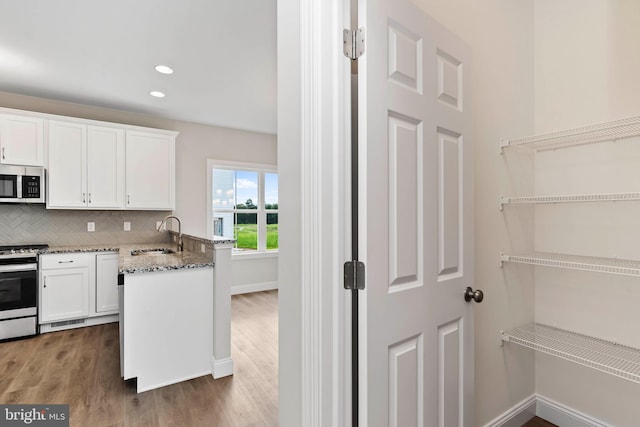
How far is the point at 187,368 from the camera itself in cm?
252

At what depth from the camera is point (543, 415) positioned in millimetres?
1956

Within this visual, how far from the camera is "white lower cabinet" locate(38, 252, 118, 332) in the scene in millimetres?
3463

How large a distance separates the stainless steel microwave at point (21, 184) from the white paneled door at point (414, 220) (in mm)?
4066

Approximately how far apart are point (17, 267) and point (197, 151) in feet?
8.30

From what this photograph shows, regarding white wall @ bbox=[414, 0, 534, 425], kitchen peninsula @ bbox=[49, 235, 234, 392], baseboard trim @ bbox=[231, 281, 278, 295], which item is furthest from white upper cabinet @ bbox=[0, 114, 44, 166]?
white wall @ bbox=[414, 0, 534, 425]

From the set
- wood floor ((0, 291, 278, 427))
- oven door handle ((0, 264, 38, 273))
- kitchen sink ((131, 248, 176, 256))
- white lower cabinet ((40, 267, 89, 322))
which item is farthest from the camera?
kitchen sink ((131, 248, 176, 256))

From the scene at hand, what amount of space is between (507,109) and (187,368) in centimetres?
287

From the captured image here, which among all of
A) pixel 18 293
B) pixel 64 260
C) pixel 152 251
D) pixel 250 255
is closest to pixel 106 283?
pixel 64 260

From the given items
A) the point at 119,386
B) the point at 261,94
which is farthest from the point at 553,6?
the point at 119,386

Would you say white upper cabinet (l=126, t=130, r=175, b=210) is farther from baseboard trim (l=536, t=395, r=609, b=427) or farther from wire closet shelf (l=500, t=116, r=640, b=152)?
baseboard trim (l=536, t=395, r=609, b=427)

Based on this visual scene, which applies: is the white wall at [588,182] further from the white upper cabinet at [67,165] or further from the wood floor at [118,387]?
the white upper cabinet at [67,165]

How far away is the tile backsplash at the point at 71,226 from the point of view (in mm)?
3705

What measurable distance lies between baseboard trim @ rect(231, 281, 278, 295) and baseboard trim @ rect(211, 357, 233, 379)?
2.59m

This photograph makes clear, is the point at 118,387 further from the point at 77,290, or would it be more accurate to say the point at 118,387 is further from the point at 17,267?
the point at 17,267
